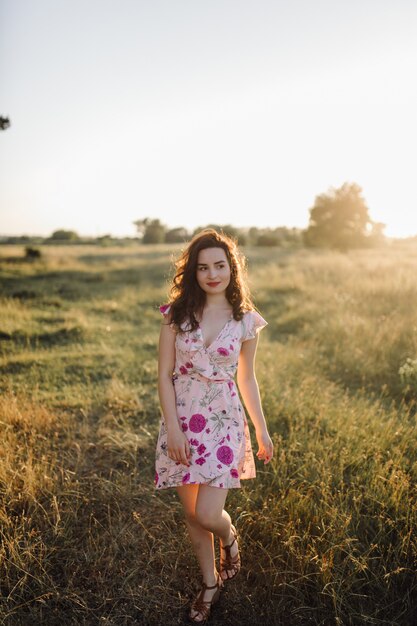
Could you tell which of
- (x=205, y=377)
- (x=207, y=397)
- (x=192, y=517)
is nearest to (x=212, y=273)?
(x=205, y=377)

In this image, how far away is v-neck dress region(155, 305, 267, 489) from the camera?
7.61 feet

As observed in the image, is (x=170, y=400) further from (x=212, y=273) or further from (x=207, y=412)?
(x=212, y=273)

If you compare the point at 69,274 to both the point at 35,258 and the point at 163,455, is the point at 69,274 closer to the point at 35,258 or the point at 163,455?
the point at 35,258

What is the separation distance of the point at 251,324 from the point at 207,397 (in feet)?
1.68

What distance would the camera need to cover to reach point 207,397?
2.42 m

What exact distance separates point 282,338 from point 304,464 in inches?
193

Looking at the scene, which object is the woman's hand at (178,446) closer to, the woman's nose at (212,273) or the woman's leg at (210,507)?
the woman's leg at (210,507)

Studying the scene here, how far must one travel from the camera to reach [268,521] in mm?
2945

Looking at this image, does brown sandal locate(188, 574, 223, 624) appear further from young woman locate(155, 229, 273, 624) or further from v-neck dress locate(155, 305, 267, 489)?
v-neck dress locate(155, 305, 267, 489)

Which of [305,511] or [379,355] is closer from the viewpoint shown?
[305,511]

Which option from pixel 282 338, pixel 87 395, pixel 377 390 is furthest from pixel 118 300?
pixel 377 390

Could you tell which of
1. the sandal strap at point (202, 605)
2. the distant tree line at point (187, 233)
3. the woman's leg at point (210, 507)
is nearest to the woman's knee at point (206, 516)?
the woman's leg at point (210, 507)

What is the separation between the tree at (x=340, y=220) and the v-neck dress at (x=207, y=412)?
34.7m

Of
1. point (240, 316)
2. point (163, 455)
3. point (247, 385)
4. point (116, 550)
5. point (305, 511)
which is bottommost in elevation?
point (116, 550)
